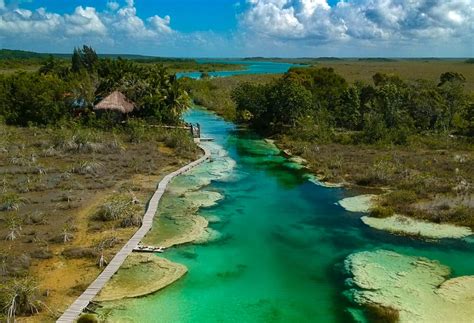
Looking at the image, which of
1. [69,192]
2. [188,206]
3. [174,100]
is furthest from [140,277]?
[174,100]

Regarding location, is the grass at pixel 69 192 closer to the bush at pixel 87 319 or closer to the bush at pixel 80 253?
the bush at pixel 80 253

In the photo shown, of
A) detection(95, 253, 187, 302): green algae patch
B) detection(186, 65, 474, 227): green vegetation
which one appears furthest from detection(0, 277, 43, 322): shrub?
detection(186, 65, 474, 227): green vegetation

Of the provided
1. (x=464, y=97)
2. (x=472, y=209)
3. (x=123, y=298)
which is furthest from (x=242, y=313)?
(x=464, y=97)

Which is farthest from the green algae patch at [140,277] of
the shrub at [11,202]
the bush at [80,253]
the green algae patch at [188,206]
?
the shrub at [11,202]

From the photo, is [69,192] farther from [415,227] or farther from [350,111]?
[350,111]

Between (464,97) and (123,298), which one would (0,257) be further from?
(464,97)
